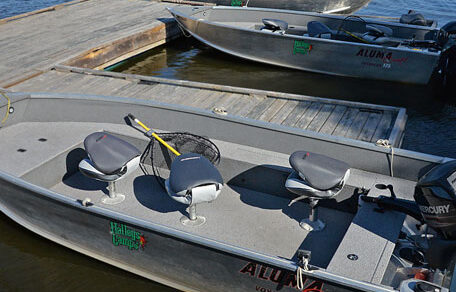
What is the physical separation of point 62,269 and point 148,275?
44.9 inches

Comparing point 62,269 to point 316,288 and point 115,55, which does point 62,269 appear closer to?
point 316,288

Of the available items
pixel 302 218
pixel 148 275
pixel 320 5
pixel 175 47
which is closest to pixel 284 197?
pixel 302 218

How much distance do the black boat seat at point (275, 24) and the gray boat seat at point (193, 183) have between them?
731 cm

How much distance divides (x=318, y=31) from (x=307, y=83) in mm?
1198

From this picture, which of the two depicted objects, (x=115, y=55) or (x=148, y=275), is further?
(x=115, y=55)

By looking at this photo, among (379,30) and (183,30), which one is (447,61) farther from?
(183,30)

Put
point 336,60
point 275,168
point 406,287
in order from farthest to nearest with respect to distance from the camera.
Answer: point 336,60
point 275,168
point 406,287

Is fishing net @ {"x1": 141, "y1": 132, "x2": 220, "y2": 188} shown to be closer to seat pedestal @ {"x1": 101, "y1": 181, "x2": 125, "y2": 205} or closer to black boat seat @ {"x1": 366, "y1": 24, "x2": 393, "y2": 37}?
seat pedestal @ {"x1": 101, "y1": 181, "x2": 125, "y2": 205}

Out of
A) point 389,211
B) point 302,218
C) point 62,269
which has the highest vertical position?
point 389,211

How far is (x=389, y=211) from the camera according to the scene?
424cm

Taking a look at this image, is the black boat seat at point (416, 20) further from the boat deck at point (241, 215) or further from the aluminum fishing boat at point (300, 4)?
the boat deck at point (241, 215)

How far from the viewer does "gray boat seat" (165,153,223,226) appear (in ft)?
13.5

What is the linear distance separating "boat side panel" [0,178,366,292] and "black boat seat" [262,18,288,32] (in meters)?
7.65

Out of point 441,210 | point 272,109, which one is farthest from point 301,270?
point 272,109
